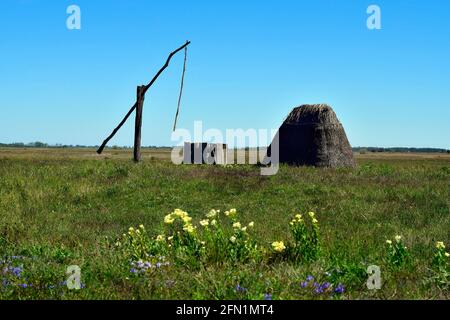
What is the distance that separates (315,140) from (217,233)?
1997cm

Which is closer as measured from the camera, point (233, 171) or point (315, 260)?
point (315, 260)

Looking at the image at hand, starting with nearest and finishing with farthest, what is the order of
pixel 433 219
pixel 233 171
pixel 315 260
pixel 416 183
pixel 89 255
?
pixel 315 260 → pixel 89 255 → pixel 433 219 → pixel 416 183 → pixel 233 171

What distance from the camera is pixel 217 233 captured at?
6.79m

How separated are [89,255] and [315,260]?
3.21 metres

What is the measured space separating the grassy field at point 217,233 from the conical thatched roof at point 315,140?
4.27 m

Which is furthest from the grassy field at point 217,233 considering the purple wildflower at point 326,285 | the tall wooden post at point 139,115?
the tall wooden post at point 139,115

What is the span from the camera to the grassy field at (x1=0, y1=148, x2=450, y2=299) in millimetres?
5458

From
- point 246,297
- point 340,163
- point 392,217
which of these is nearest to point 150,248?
point 246,297

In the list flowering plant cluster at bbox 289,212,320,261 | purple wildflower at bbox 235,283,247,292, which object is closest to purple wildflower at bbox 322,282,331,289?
purple wildflower at bbox 235,283,247,292

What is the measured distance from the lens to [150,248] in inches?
270

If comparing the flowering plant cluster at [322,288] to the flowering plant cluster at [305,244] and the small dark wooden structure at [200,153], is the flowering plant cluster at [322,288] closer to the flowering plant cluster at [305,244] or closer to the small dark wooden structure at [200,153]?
the flowering plant cluster at [305,244]

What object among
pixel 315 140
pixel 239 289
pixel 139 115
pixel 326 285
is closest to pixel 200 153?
pixel 139 115

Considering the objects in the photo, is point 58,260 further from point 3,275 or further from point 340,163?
point 340,163
